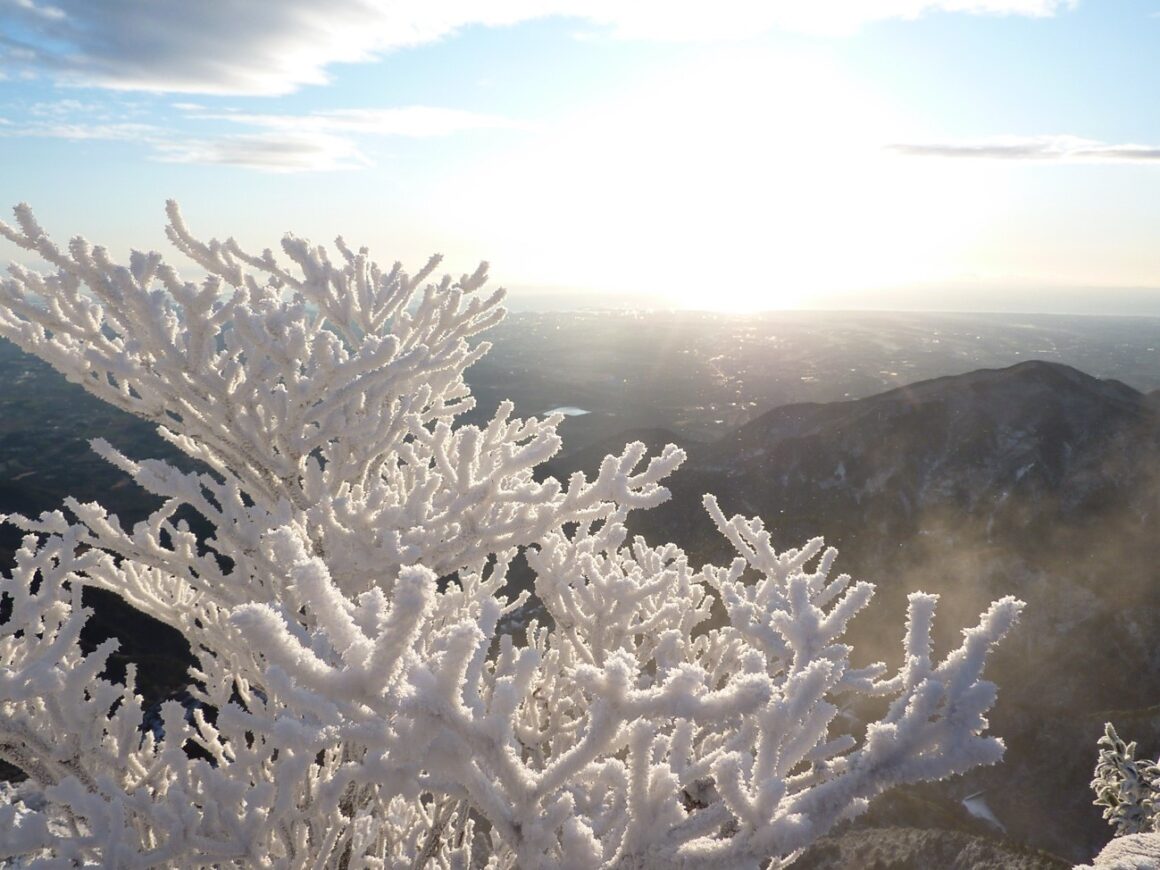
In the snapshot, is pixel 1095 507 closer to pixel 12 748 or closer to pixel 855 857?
pixel 855 857

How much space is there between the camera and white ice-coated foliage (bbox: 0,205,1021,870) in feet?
Answer: 7.50

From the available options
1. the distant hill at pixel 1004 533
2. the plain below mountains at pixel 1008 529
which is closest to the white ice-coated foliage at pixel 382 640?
the distant hill at pixel 1004 533

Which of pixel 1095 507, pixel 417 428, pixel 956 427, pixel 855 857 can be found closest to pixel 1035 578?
pixel 1095 507

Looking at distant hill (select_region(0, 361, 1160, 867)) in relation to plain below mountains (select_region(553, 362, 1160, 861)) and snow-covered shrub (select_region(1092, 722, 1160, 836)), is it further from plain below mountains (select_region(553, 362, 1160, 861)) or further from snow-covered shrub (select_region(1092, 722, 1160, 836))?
snow-covered shrub (select_region(1092, 722, 1160, 836))

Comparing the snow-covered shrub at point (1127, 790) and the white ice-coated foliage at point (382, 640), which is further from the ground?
the white ice-coated foliage at point (382, 640)

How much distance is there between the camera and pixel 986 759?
98.8 inches

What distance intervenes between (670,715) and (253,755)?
12.7 feet

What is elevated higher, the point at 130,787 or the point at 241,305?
the point at 241,305

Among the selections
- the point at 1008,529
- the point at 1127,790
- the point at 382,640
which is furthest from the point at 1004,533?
the point at 382,640

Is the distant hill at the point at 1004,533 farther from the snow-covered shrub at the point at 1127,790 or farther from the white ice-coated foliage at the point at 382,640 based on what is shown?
the white ice-coated foliage at the point at 382,640

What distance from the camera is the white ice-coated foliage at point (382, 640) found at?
2.29 m

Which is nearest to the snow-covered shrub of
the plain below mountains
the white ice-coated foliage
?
the plain below mountains

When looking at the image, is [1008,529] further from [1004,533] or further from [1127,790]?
[1127,790]

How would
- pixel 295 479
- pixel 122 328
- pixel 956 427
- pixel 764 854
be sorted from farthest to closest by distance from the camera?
pixel 956 427, pixel 295 479, pixel 122 328, pixel 764 854
